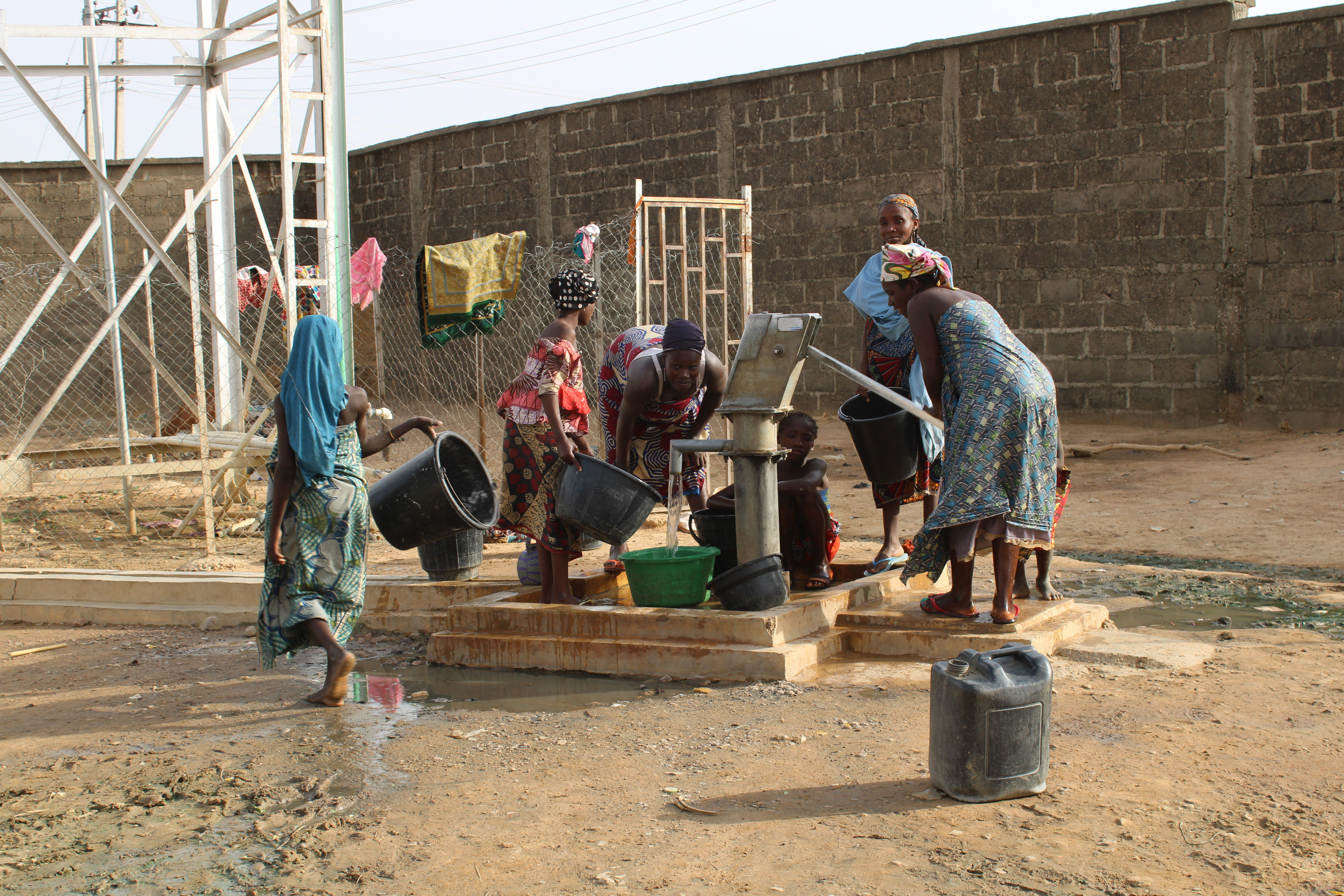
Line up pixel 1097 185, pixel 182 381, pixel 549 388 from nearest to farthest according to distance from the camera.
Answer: pixel 549 388 < pixel 1097 185 < pixel 182 381

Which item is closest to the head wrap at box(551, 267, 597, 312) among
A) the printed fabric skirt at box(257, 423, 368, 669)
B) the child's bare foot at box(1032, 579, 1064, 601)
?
the printed fabric skirt at box(257, 423, 368, 669)

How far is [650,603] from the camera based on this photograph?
4.81 meters

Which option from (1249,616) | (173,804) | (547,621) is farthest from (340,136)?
(1249,616)

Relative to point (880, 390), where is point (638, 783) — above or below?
below

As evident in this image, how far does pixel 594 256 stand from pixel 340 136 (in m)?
2.06

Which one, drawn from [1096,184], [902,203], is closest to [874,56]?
[1096,184]

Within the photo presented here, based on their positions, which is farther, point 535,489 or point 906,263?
point 535,489

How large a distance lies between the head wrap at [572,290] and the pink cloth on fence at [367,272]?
6.64 metres

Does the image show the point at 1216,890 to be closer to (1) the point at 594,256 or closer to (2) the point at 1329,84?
(1) the point at 594,256

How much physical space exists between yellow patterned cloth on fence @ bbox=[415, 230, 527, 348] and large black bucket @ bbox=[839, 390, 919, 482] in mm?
4601

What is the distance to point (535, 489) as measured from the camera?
505 centimetres

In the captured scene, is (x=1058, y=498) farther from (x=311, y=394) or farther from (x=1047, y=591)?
(x=311, y=394)

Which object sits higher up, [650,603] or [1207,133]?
[1207,133]

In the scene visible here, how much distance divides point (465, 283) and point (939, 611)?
5.72m
